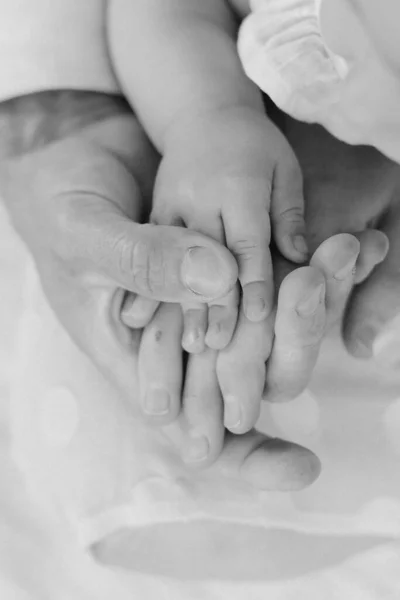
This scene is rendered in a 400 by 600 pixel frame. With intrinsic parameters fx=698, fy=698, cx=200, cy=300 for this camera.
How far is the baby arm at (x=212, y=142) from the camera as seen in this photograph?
459 mm

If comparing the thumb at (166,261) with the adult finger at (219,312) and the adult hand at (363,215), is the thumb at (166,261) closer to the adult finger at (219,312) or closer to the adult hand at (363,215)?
the adult finger at (219,312)

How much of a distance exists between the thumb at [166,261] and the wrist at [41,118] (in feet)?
0.51

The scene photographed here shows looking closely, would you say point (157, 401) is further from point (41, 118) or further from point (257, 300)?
point (41, 118)

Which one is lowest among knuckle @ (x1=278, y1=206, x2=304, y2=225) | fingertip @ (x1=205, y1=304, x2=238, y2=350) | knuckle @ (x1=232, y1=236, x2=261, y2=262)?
fingertip @ (x1=205, y1=304, x2=238, y2=350)

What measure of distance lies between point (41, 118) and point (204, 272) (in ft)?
0.86

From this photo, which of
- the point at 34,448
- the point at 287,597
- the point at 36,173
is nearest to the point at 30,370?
the point at 34,448

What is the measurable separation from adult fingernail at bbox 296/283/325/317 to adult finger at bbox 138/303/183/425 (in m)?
0.11

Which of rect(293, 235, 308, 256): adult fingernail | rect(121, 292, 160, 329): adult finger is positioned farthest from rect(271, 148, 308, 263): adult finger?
rect(121, 292, 160, 329): adult finger

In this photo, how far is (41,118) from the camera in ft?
1.97

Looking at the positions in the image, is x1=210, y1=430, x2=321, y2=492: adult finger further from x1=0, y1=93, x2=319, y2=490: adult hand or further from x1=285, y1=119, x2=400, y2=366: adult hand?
x1=285, y1=119, x2=400, y2=366: adult hand

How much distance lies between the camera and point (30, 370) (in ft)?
2.16

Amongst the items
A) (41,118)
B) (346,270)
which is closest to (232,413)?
(346,270)

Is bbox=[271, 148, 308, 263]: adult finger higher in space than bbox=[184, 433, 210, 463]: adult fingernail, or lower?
higher

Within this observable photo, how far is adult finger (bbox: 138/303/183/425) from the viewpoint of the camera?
19.7 inches
